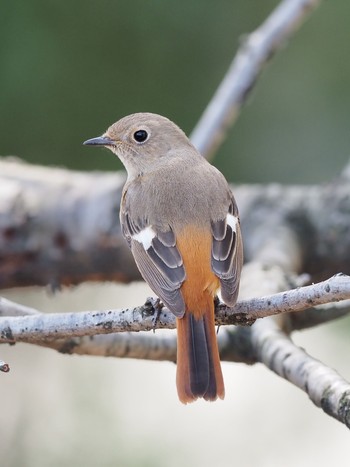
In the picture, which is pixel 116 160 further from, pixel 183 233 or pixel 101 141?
pixel 183 233

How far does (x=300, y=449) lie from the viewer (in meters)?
5.85

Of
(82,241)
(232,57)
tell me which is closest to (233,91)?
(82,241)

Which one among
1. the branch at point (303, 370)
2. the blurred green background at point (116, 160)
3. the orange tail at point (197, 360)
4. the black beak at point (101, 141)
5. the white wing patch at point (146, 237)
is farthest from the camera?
the blurred green background at point (116, 160)

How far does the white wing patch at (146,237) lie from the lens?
145 inches

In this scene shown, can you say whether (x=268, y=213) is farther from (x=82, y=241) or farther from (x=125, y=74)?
(x=125, y=74)

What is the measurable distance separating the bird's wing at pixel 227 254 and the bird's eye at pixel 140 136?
763 mm

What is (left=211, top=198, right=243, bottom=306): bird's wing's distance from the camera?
3.30m

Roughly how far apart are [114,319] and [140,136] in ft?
5.12

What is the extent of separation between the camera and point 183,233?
11.9ft

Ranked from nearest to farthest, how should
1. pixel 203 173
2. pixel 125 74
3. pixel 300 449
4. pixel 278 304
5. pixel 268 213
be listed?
pixel 278 304
pixel 203 173
pixel 268 213
pixel 300 449
pixel 125 74

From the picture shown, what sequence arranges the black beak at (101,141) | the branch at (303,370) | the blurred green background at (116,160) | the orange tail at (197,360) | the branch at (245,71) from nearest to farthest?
1. the branch at (303,370)
2. the orange tail at (197,360)
3. the black beak at (101,141)
4. the branch at (245,71)
5. the blurred green background at (116,160)

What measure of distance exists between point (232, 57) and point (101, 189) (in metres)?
1.91

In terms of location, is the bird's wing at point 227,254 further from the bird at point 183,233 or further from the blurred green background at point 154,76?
the blurred green background at point 154,76

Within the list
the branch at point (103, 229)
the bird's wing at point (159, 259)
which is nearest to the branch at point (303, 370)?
the bird's wing at point (159, 259)
